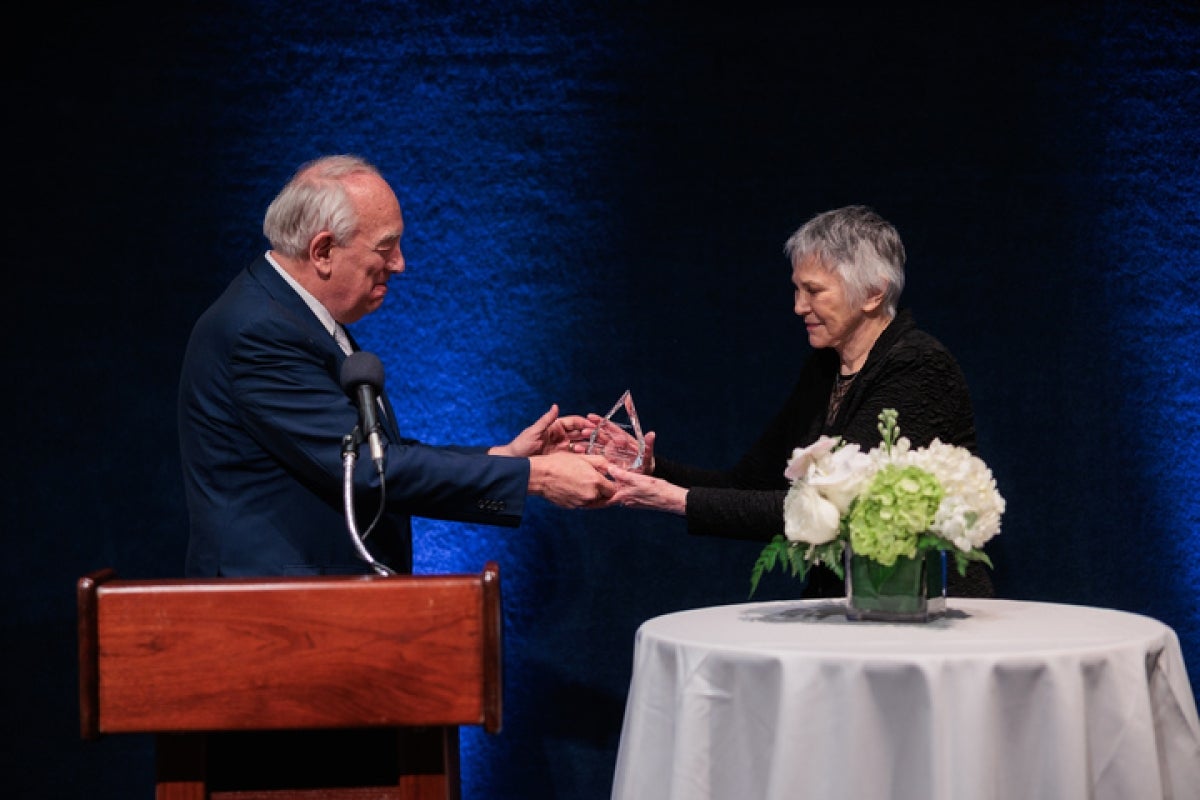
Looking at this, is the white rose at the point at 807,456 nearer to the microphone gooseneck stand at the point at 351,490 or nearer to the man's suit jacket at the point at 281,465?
the man's suit jacket at the point at 281,465

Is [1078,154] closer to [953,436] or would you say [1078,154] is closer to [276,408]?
[953,436]

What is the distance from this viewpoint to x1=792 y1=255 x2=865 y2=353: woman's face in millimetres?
3389

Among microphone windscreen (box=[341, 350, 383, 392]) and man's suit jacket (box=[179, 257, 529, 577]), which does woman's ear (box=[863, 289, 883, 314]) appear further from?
microphone windscreen (box=[341, 350, 383, 392])

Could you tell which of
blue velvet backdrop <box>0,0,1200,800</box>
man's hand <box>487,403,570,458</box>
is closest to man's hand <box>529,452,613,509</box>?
man's hand <box>487,403,570,458</box>

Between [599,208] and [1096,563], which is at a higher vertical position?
[599,208]

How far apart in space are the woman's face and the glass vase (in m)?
1.05

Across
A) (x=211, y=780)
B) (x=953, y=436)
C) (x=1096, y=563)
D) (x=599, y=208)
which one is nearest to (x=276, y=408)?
(x=211, y=780)

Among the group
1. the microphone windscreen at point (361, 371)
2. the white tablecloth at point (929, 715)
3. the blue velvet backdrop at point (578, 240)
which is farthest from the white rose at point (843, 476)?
the blue velvet backdrop at point (578, 240)

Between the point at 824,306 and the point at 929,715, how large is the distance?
148 cm

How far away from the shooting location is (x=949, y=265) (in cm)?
423

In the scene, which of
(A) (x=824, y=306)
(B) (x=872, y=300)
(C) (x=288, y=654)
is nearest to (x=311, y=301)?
(C) (x=288, y=654)

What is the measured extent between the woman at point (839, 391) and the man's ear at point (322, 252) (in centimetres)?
83

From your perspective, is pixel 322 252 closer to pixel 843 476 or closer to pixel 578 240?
pixel 843 476

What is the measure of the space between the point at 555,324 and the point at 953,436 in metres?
1.51
